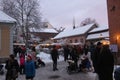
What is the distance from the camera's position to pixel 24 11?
55.0 m

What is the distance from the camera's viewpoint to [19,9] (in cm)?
5494

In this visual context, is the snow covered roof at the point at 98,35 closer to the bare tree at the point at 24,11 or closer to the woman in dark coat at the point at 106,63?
the bare tree at the point at 24,11

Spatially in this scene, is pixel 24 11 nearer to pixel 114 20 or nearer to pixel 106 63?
pixel 114 20

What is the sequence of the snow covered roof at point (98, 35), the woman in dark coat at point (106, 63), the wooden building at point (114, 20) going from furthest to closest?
the snow covered roof at point (98, 35) < the wooden building at point (114, 20) < the woman in dark coat at point (106, 63)

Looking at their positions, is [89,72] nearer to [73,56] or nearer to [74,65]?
[74,65]

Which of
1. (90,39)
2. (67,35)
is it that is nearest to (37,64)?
(90,39)

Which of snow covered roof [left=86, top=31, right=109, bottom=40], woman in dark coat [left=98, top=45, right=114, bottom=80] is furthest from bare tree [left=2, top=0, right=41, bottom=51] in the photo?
woman in dark coat [left=98, top=45, right=114, bottom=80]

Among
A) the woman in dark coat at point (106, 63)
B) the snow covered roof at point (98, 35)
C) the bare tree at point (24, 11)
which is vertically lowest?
the woman in dark coat at point (106, 63)

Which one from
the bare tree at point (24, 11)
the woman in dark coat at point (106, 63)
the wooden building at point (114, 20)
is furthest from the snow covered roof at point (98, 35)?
the woman in dark coat at point (106, 63)

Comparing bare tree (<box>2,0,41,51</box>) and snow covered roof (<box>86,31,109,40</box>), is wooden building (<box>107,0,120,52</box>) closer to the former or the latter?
bare tree (<box>2,0,41,51</box>)

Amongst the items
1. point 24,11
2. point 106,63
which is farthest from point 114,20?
point 24,11

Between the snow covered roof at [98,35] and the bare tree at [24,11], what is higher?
the bare tree at [24,11]

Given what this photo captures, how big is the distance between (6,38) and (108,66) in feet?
73.0

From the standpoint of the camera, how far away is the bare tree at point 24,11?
54.3m
